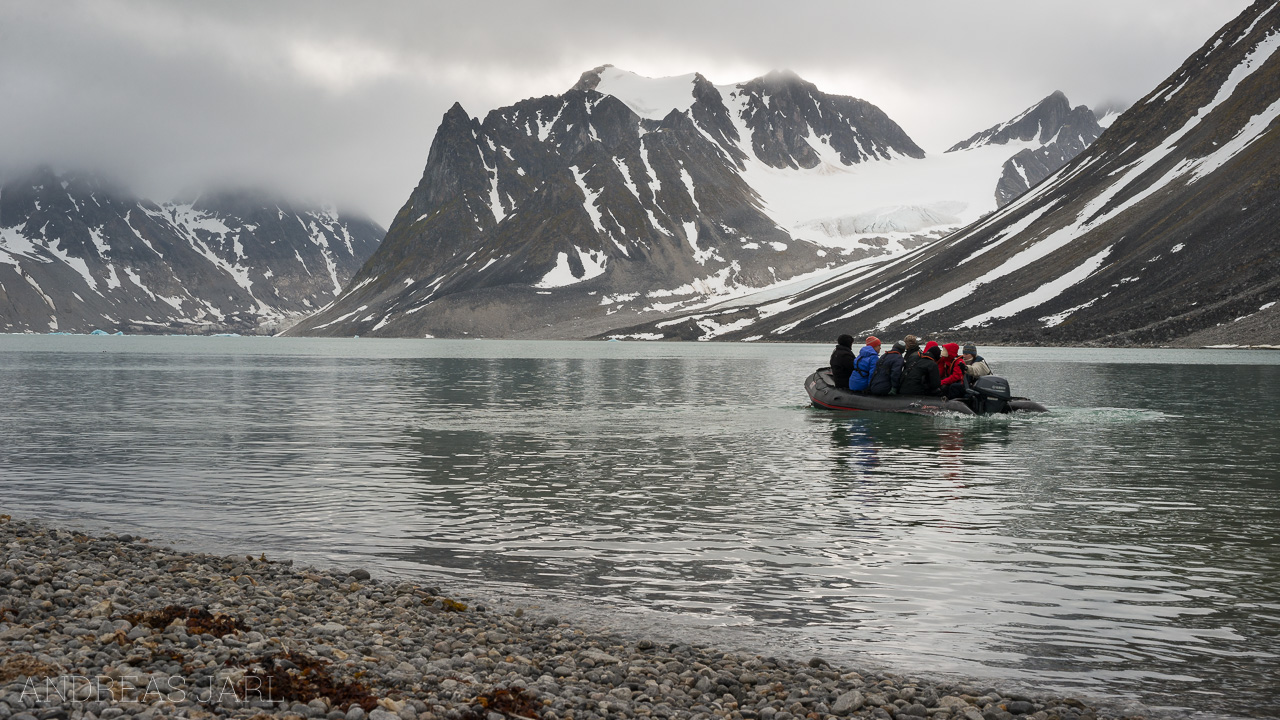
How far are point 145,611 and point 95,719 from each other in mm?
4217

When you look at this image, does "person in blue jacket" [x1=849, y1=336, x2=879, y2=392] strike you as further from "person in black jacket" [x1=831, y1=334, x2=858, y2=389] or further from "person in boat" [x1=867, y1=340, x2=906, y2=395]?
"person in black jacket" [x1=831, y1=334, x2=858, y2=389]

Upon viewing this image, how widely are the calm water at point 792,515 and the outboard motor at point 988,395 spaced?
0.79 m

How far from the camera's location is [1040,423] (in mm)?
41875

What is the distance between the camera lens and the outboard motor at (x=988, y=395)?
138ft

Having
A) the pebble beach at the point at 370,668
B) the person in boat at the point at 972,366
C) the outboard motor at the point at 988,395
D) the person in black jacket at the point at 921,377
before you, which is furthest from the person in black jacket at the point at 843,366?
the pebble beach at the point at 370,668

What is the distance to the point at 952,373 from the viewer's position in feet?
140

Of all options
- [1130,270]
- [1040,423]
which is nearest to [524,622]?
[1040,423]

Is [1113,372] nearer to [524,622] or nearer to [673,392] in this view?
[673,392]

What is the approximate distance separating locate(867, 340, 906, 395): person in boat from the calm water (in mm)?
1697

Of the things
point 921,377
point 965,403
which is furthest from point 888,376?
point 965,403

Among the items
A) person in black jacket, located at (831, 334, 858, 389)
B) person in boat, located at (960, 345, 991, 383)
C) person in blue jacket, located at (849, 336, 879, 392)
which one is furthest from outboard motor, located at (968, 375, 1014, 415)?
person in black jacket, located at (831, 334, 858, 389)

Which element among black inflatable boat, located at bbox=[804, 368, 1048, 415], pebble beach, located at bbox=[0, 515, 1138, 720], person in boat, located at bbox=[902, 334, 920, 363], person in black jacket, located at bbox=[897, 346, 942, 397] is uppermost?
person in boat, located at bbox=[902, 334, 920, 363]

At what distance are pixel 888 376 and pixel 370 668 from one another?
3612 cm

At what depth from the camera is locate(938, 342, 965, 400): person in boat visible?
4200 centimetres
